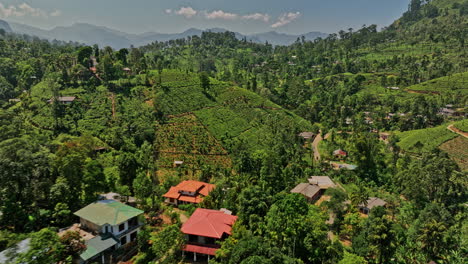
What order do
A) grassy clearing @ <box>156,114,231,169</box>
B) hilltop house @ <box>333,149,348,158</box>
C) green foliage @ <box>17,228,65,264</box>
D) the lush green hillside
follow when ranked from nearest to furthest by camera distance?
green foliage @ <box>17,228,65,264</box> < grassy clearing @ <box>156,114,231,169</box> < hilltop house @ <box>333,149,348,158</box> < the lush green hillside

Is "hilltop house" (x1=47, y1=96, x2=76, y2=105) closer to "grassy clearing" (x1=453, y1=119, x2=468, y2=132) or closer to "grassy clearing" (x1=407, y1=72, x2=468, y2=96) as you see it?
"grassy clearing" (x1=453, y1=119, x2=468, y2=132)

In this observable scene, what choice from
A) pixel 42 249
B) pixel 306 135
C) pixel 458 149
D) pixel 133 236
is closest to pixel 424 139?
pixel 458 149

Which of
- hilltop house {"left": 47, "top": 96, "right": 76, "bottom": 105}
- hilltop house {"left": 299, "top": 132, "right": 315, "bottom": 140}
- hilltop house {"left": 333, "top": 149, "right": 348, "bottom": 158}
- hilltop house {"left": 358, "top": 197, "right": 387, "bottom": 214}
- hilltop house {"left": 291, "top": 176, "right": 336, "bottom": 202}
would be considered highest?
hilltop house {"left": 47, "top": 96, "right": 76, "bottom": 105}

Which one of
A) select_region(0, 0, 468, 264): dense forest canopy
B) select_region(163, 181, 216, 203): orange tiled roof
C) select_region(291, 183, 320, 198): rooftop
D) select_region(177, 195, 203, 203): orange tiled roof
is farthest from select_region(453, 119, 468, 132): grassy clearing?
select_region(177, 195, 203, 203): orange tiled roof

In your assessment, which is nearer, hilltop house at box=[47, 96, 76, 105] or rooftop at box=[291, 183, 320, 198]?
rooftop at box=[291, 183, 320, 198]

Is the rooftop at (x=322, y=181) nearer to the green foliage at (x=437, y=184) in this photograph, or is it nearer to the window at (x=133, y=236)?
the green foliage at (x=437, y=184)

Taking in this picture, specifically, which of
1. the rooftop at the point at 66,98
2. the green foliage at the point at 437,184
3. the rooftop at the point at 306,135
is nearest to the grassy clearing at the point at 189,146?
the rooftop at the point at 66,98

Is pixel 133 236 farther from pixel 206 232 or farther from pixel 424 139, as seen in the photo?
pixel 424 139

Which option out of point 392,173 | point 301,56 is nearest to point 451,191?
point 392,173
